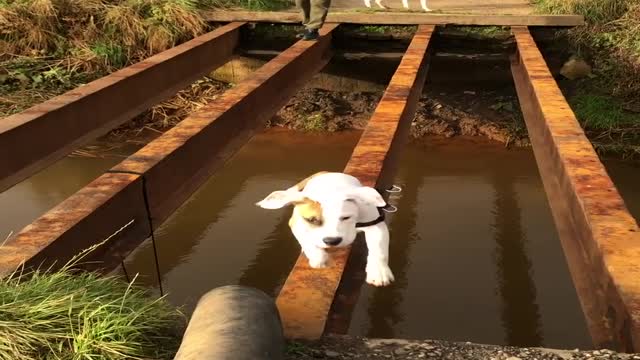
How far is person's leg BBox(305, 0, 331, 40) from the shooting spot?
6863mm

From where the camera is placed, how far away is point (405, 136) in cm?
469

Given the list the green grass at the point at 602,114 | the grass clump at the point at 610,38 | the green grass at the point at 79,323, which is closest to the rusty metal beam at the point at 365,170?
the green grass at the point at 79,323

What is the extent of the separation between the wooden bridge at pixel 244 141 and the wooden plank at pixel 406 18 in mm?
1036

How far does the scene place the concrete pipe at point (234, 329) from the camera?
176cm

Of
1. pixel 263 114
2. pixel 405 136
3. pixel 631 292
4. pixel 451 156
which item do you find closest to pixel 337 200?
pixel 631 292

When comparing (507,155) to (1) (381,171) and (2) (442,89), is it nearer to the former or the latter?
(2) (442,89)

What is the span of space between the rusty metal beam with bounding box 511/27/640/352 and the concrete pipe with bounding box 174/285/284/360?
44.4 inches

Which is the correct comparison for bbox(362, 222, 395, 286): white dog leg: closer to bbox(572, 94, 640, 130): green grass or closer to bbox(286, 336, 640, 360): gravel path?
bbox(286, 336, 640, 360): gravel path

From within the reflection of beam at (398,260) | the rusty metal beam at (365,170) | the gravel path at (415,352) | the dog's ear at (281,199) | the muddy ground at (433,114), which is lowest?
the reflection of beam at (398,260)

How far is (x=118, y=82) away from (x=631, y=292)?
13.0ft

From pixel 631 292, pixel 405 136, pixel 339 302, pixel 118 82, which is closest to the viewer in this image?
pixel 631 292

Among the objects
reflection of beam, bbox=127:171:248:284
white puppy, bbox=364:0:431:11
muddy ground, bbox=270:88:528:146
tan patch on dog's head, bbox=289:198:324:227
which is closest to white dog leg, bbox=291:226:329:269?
tan patch on dog's head, bbox=289:198:324:227

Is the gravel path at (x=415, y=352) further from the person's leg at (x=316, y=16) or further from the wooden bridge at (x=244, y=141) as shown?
the person's leg at (x=316, y=16)

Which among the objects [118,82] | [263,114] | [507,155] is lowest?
[507,155]
